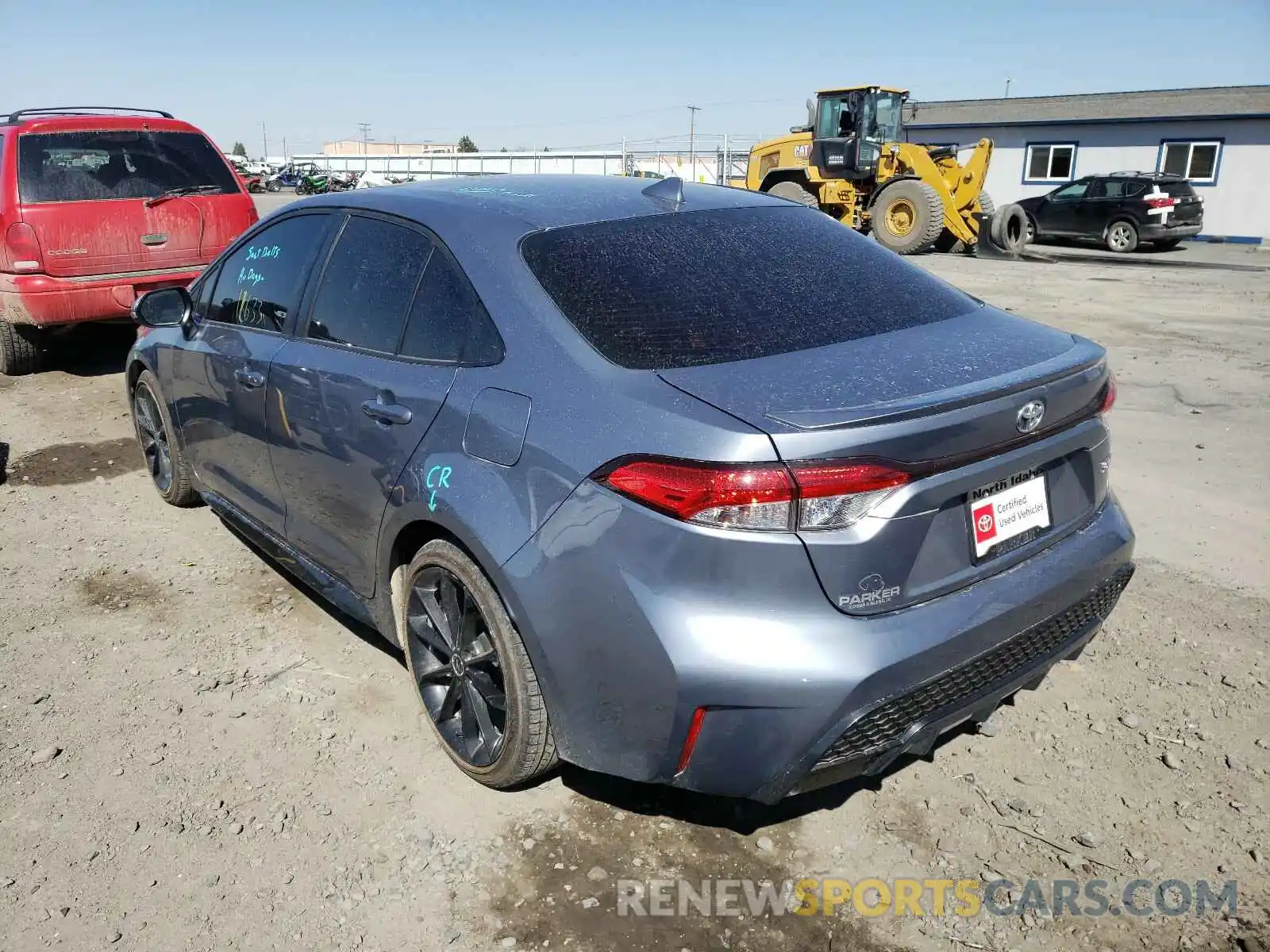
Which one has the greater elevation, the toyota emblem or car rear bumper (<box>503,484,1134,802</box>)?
the toyota emblem

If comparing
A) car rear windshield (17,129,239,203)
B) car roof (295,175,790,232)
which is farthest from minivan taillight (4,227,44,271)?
car roof (295,175,790,232)

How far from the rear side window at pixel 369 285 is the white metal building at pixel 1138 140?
2643 cm

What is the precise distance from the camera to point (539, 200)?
3064 mm

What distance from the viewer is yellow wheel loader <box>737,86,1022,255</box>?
56.5 ft

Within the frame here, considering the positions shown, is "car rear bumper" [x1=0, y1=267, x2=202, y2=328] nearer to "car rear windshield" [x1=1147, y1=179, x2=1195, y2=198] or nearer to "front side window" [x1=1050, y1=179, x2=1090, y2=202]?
"front side window" [x1=1050, y1=179, x2=1090, y2=202]

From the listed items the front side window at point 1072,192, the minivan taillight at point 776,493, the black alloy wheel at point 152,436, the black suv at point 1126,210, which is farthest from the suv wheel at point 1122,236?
the minivan taillight at point 776,493

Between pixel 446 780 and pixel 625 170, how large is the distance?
33.0 m

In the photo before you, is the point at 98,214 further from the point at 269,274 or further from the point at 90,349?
the point at 269,274

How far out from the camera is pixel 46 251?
6.88 m

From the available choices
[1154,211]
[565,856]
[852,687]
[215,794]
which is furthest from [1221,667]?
[1154,211]

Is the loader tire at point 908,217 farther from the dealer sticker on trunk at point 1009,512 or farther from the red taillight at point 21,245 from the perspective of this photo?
the dealer sticker on trunk at point 1009,512

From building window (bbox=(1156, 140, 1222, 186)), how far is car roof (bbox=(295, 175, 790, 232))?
28.8 metres

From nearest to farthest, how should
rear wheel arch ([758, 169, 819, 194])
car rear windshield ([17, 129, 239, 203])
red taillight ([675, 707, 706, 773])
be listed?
red taillight ([675, 707, 706, 773]) < car rear windshield ([17, 129, 239, 203]) < rear wheel arch ([758, 169, 819, 194])

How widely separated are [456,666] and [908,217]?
53.3 ft
